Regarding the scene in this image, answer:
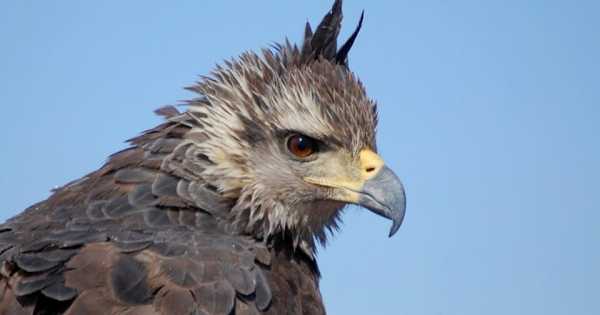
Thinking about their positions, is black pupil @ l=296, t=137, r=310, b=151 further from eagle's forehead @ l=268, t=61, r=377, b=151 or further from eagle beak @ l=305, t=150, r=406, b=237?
eagle beak @ l=305, t=150, r=406, b=237

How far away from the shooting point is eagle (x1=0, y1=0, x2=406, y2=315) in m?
7.67

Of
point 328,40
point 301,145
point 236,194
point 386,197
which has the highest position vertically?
point 328,40

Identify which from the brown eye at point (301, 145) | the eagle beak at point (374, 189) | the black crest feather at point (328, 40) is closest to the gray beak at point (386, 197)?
the eagle beak at point (374, 189)

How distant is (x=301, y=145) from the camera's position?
29.6ft

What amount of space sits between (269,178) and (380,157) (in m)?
0.88

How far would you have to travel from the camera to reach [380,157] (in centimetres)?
914

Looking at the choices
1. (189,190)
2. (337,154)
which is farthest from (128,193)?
(337,154)

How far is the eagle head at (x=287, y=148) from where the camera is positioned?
344 inches

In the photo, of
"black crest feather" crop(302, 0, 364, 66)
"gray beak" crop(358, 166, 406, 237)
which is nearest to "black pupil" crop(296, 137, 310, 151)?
"gray beak" crop(358, 166, 406, 237)

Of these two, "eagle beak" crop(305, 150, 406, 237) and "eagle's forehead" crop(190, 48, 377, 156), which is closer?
"eagle beak" crop(305, 150, 406, 237)

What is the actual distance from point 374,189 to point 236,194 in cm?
100

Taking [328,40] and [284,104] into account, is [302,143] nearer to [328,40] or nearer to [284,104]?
[284,104]

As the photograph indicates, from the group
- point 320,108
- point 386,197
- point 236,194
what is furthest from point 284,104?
point 386,197

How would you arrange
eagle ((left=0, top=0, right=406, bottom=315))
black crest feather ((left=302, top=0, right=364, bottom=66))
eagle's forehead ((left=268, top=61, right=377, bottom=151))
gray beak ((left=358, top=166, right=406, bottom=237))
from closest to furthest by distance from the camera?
eagle ((left=0, top=0, right=406, bottom=315)) → gray beak ((left=358, top=166, right=406, bottom=237)) → eagle's forehead ((left=268, top=61, right=377, bottom=151)) → black crest feather ((left=302, top=0, right=364, bottom=66))
